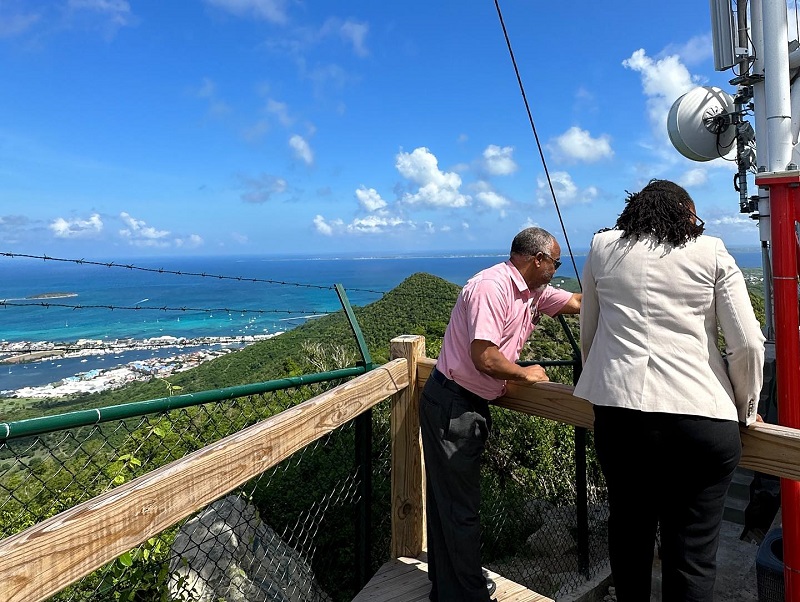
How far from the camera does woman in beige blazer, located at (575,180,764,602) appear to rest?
154 centimetres

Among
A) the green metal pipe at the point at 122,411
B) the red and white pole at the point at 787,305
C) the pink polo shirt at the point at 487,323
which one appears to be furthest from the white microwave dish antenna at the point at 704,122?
the green metal pipe at the point at 122,411

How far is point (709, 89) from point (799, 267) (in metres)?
2.71

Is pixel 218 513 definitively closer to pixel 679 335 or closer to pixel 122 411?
pixel 122 411

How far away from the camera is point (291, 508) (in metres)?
5.97

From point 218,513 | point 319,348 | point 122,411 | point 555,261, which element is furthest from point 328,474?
point 122,411

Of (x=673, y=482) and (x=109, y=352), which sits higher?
(x=673, y=482)

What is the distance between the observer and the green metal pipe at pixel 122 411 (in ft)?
3.90

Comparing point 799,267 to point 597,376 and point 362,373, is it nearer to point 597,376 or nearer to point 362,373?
point 597,376

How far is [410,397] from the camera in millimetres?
2553

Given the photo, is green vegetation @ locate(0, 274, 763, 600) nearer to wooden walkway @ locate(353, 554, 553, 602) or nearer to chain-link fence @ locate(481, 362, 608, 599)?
chain-link fence @ locate(481, 362, 608, 599)

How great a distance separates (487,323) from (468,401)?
338 mm

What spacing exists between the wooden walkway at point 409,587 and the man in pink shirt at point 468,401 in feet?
0.57

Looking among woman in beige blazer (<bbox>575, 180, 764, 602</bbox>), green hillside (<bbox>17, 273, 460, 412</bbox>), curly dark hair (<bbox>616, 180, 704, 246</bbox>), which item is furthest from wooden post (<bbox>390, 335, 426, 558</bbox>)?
green hillside (<bbox>17, 273, 460, 412</bbox>)

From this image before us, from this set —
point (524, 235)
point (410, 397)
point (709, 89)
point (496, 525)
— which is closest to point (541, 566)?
point (496, 525)
